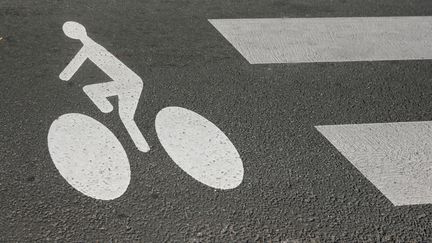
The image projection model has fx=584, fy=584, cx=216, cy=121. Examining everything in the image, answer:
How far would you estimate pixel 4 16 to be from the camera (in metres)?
5.00

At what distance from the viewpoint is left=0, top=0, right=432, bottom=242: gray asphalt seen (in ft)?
8.79

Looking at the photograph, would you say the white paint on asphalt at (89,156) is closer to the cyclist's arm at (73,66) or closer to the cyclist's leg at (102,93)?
the cyclist's leg at (102,93)

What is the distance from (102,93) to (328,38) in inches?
84.1

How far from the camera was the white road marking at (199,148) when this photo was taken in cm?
303

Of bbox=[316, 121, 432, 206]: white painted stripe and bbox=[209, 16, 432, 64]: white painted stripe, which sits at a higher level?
bbox=[316, 121, 432, 206]: white painted stripe

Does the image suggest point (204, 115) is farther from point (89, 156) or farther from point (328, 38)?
point (328, 38)

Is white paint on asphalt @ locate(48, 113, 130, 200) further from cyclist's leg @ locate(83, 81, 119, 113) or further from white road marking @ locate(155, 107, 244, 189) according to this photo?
white road marking @ locate(155, 107, 244, 189)

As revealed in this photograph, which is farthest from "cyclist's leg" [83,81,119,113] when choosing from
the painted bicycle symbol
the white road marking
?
the white road marking

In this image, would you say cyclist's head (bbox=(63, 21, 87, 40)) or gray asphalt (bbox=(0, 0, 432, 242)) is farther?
cyclist's head (bbox=(63, 21, 87, 40))

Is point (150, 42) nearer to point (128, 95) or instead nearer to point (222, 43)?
point (222, 43)

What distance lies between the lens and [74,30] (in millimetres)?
4801

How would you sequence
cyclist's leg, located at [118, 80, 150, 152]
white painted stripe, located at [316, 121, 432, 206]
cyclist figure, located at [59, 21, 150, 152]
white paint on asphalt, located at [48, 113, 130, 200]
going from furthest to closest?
cyclist figure, located at [59, 21, 150, 152] < cyclist's leg, located at [118, 80, 150, 152] < white painted stripe, located at [316, 121, 432, 206] < white paint on asphalt, located at [48, 113, 130, 200]

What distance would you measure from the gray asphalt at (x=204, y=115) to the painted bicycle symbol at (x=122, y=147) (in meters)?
0.06

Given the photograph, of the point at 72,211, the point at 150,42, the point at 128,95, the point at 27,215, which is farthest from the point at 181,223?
the point at 150,42
